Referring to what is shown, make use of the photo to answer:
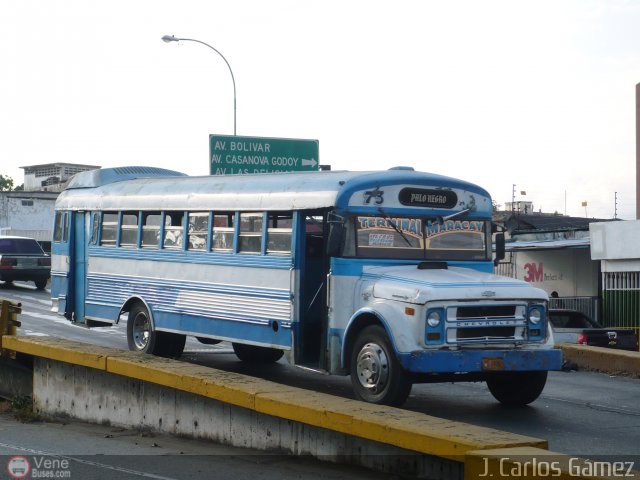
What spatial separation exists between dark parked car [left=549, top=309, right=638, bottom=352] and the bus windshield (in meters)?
7.15

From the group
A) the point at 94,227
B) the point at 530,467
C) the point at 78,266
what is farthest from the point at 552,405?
the point at 78,266

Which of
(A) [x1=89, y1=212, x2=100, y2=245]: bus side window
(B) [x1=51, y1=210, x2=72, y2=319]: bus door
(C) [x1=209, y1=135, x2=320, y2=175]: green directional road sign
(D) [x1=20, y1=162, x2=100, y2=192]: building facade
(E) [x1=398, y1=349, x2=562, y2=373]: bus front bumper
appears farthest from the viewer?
(D) [x1=20, y1=162, x2=100, y2=192]: building facade

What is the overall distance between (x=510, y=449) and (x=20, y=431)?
823 cm

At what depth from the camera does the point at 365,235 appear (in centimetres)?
1190

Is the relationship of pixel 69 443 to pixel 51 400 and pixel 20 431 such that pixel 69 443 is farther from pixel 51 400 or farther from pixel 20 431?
pixel 51 400

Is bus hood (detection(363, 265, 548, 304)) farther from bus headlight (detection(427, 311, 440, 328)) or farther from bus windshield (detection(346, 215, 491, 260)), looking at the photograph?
bus windshield (detection(346, 215, 491, 260))

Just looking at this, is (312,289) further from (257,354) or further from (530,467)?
(530,467)

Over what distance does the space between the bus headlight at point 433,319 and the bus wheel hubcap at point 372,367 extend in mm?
637

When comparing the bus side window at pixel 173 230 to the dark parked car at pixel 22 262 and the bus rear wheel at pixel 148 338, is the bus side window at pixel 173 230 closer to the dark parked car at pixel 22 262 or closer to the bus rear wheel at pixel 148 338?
the bus rear wheel at pixel 148 338

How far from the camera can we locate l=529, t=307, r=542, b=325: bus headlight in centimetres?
1122

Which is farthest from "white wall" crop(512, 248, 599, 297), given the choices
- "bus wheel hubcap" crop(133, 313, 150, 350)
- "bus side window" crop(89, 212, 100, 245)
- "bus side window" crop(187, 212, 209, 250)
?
"bus side window" crop(187, 212, 209, 250)

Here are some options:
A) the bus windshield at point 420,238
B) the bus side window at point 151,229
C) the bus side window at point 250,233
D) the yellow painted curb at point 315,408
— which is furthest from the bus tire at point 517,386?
the bus side window at point 151,229

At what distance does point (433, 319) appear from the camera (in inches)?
420

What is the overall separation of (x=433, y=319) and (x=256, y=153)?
1699 cm
